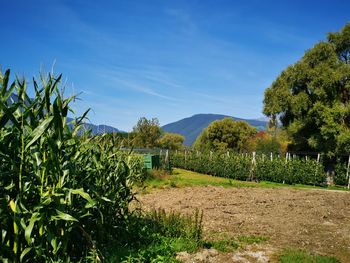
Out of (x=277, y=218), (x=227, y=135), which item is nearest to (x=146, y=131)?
(x=227, y=135)

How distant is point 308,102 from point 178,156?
56.6 ft

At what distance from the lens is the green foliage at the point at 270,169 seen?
21984mm

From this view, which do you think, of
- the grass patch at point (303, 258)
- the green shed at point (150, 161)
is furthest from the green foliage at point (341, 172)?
the grass patch at point (303, 258)

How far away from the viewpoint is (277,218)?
9031mm

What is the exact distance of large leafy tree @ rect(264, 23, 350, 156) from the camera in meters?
22.0

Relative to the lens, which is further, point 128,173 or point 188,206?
point 188,206

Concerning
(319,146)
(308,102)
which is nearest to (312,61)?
(308,102)

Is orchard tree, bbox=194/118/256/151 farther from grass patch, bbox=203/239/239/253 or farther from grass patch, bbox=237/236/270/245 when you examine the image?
grass patch, bbox=203/239/239/253

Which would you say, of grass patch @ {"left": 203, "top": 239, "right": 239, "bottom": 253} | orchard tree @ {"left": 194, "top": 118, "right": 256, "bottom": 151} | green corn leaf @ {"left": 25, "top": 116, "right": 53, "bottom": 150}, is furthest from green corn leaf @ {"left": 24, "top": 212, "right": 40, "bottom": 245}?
orchard tree @ {"left": 194, "top": 118, "right": 256, "bottom": 151}

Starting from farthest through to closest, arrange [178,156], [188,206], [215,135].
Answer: [215,135] < [178,156] < [188,206]

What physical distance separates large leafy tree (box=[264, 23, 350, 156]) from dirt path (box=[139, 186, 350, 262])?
10069 mm

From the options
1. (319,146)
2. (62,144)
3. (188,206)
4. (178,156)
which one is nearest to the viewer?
(62,144)

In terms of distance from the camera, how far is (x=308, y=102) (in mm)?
23594

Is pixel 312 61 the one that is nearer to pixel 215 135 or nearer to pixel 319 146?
pixel 319 146
